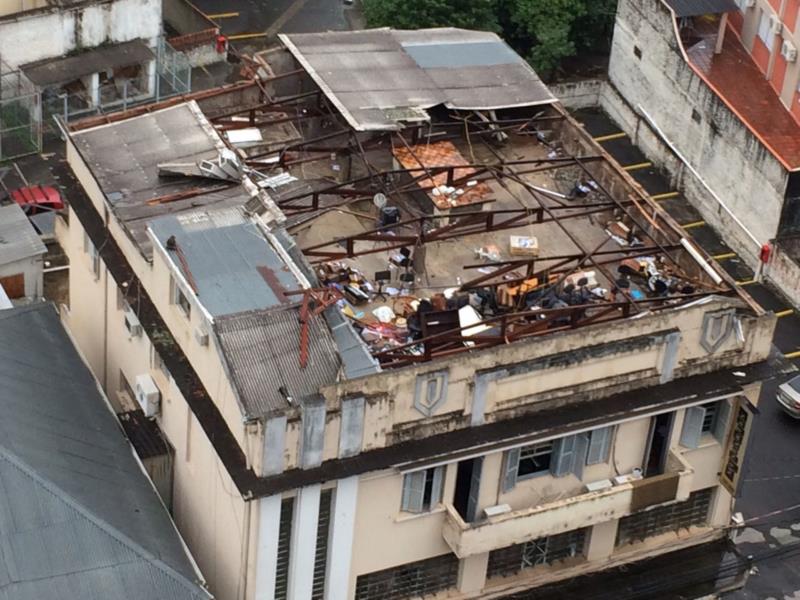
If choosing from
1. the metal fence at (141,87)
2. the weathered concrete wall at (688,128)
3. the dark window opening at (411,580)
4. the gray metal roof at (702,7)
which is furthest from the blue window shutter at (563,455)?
the metal fence at (141,87)

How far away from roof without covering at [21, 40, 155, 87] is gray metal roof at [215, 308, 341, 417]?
34.8m

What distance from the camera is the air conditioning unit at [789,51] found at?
74750 mm

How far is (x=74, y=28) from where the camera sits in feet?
260

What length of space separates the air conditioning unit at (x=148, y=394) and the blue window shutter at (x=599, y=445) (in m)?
12.4

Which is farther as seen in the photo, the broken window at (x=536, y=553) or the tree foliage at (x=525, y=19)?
the tree foliage at (x=525, y=19)

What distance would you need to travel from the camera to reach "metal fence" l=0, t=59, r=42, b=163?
255ft

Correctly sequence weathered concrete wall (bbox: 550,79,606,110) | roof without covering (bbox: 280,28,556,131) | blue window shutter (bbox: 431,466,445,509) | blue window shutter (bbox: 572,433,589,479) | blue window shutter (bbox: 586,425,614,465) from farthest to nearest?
weathered concrete wall (bbox: 550,79,606,110) < roof without covering (bbox: 280,28,556,131) < blue window shutter (bbox: 586,425,614,465) < blue window shutter (bbox: 572,433,589,479) < blue window shutter (bbox: 431,466,445,509)

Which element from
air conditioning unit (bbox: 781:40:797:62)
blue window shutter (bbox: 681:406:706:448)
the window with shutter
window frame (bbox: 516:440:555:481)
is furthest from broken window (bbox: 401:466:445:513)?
air conditioning unit (bbox: 781:40:797:62)

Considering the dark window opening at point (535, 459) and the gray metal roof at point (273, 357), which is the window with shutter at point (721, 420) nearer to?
the dark window opening at point (535, 459)

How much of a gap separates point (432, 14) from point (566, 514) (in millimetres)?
37225

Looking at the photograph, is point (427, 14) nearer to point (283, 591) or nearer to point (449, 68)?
point (449, 68)

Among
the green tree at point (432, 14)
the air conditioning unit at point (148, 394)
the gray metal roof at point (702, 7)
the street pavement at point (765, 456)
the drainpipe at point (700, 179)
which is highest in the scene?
the gray metal roof at point (702, 7)

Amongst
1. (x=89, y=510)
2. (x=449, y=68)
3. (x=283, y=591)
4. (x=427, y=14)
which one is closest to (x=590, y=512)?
(x=283, y=591)

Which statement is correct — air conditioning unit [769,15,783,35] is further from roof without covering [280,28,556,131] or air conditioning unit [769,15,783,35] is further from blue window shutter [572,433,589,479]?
blue window shutter [572,433,589,479]
